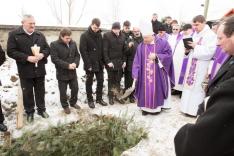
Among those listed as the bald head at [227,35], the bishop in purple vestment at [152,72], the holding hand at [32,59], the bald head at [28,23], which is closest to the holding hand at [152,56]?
the bishop in purple vestment at [152,72]

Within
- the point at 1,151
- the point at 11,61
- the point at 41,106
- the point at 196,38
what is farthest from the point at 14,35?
the point at 11,61

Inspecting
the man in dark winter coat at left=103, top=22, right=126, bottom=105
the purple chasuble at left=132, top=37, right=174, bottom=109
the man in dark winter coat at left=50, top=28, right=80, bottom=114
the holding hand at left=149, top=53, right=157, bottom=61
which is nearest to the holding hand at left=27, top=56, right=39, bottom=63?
the man in dark winter coat at left=50, top=28, right=80, bottom=114

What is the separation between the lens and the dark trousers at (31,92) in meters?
5.79

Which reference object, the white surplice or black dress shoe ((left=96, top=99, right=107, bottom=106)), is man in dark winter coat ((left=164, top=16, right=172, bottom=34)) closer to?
the white surplice

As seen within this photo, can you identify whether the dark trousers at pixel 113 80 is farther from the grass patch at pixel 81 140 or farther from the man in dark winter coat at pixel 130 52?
the grass patch at pixel 81 140

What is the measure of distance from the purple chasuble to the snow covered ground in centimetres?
40

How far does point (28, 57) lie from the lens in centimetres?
550

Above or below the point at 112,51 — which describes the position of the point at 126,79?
below

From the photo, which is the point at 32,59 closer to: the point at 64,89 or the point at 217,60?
the point at 64,89

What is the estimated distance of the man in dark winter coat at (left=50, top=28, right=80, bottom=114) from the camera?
243 inches

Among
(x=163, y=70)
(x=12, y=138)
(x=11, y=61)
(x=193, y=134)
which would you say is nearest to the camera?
(x=193, y=134)

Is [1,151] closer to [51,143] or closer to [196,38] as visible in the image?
[51,143]

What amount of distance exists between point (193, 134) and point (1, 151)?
13.1 feet

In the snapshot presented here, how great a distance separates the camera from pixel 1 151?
473cm
